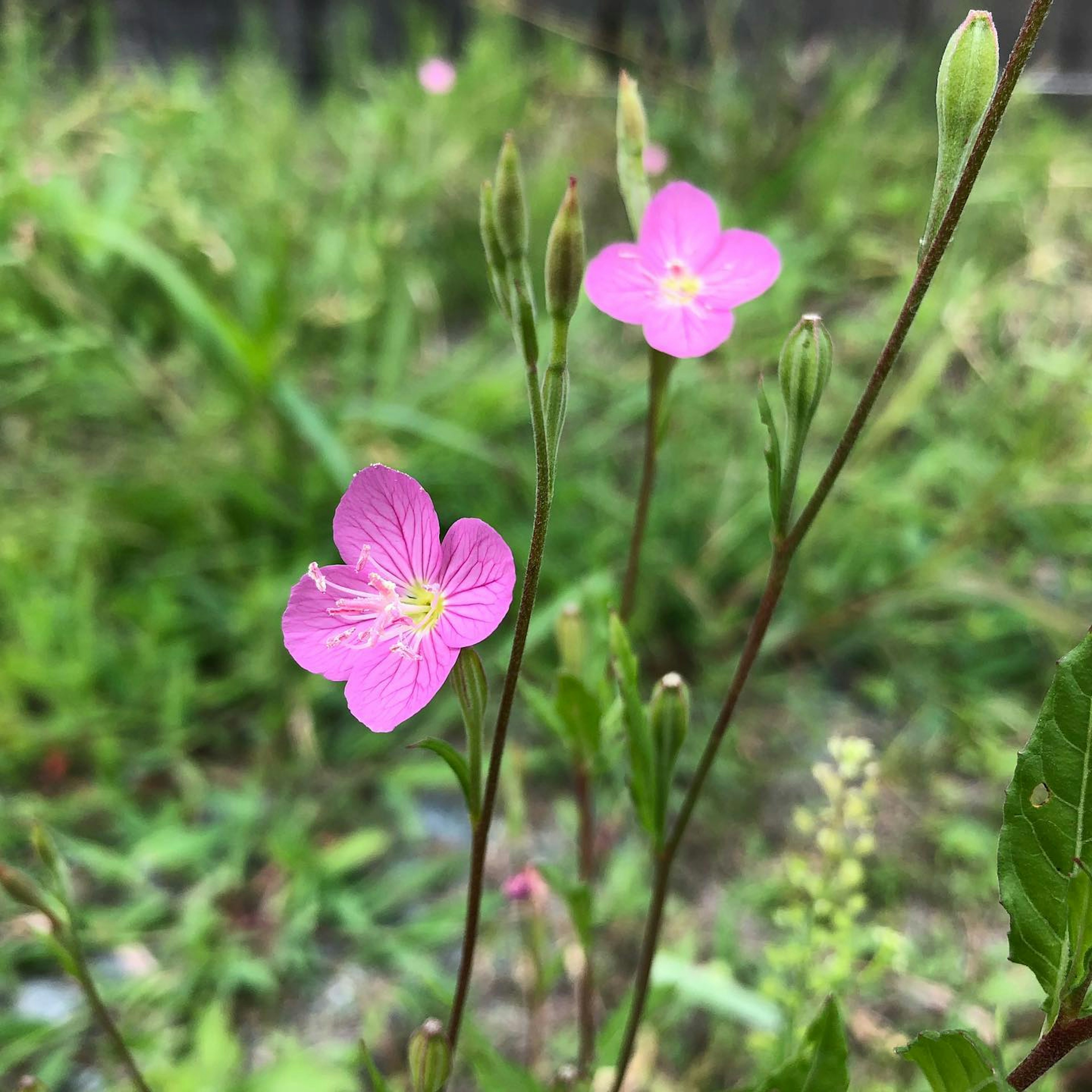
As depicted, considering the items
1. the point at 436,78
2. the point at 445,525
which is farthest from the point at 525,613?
the point at 436,78

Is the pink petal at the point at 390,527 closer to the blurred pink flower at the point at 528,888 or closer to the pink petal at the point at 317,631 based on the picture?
the pink petal at the point at 317,631

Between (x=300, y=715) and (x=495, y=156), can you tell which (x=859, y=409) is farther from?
(x=495, y=156)

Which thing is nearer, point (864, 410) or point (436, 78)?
point (864, 410)

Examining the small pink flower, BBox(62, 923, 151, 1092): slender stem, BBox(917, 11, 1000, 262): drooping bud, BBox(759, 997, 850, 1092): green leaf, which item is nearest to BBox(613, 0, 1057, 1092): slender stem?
BBox(917, 11, 1000, 262): drooping bud

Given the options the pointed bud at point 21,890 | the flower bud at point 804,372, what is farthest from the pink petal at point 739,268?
the pointed bud at point 21,890

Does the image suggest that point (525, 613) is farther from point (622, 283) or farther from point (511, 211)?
point (622, 283)

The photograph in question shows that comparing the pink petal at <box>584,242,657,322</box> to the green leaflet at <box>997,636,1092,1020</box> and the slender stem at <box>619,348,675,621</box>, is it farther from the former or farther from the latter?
the green leaflet at <box>997,636,1092,1020</box>
